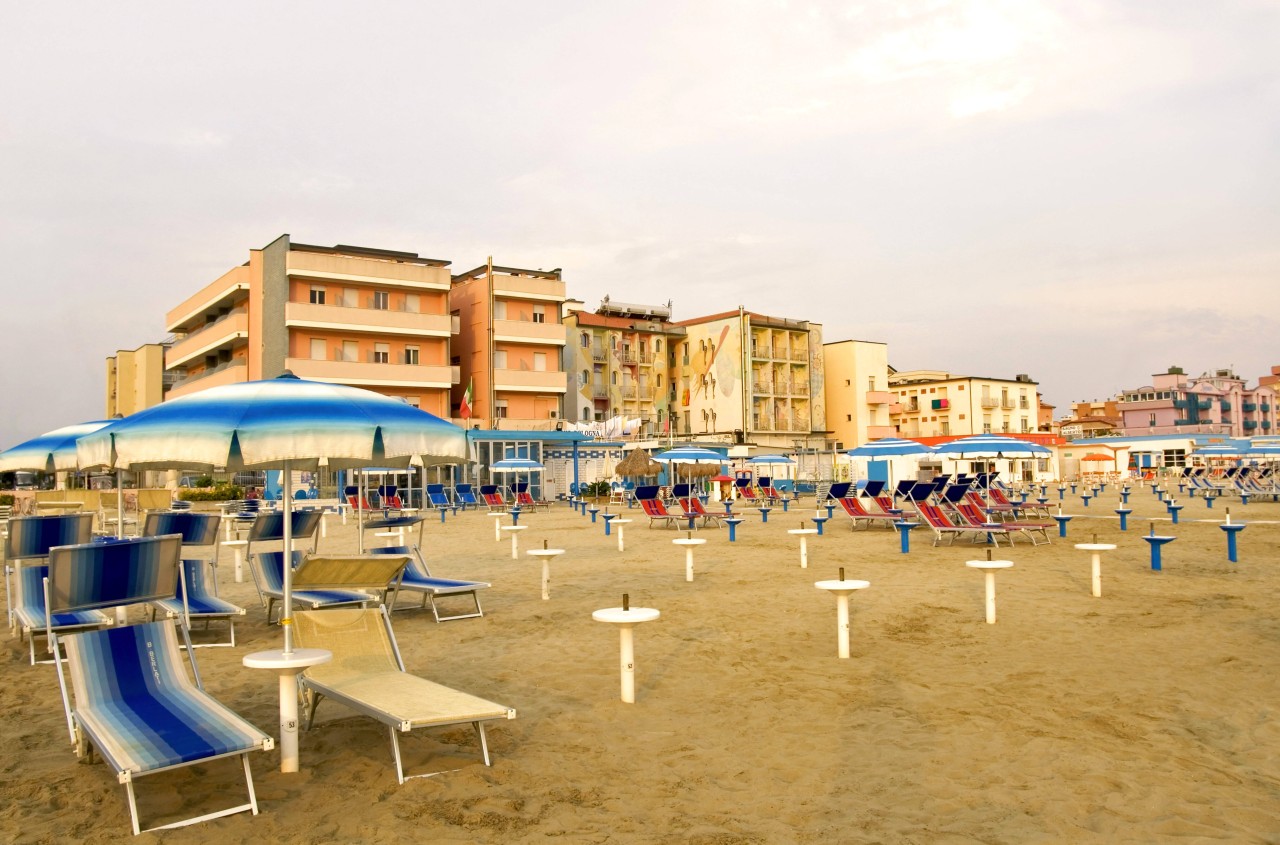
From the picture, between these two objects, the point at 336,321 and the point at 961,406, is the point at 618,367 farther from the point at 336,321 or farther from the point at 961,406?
the point at 961,406

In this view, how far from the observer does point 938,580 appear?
38.3ft

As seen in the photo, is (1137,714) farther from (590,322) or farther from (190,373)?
(190,373)

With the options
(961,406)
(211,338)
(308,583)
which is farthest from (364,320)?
(961,406)

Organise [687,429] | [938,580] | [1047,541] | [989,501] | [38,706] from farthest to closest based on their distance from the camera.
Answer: [687,429] → [989,501] → [1047,541] → [938,580] → [38,706]

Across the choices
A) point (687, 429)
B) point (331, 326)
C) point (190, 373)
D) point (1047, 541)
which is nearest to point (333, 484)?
point (331, 326)

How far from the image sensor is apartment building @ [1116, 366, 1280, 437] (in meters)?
93.7

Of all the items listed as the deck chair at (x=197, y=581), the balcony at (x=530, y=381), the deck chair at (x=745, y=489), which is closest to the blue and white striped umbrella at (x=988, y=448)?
the deck chair at (x=745, y=489)

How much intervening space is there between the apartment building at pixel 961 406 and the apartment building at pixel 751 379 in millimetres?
9172

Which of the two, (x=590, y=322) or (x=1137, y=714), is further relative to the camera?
(x=590, y=322)

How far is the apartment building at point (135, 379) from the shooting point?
57.4m

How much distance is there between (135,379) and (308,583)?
62.0 m

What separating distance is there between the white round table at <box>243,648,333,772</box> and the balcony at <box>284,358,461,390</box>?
121ft

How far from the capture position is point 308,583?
7211 mm

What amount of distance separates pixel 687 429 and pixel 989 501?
37386 mm
